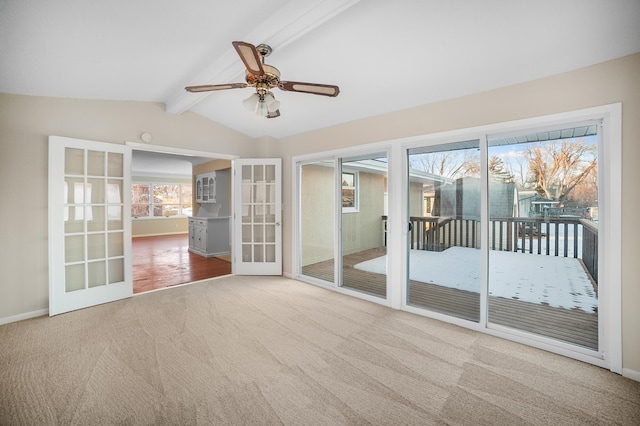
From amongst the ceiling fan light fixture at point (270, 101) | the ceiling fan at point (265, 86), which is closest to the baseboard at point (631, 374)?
the ceiling fan at point (265, 86)

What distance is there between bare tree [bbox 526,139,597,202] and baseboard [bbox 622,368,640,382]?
→ 135 cm

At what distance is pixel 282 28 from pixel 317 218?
3.45m

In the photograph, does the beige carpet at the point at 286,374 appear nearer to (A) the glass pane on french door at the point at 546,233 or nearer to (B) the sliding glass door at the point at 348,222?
(A) the glass pane on french door at the point at 546,233

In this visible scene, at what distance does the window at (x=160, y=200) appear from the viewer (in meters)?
10.3

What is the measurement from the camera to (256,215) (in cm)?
479

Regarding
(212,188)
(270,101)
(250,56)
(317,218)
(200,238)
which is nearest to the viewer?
(250,56)

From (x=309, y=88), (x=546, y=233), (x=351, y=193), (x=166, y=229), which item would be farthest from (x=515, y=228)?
(x=166, y=229)

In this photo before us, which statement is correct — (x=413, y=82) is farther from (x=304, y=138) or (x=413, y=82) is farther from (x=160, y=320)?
(x=160, y=320)

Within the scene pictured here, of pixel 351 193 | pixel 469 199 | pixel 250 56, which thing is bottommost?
pixel 469 199

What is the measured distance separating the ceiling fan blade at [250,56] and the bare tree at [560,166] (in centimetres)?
252

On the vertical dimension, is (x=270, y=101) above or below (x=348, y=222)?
above

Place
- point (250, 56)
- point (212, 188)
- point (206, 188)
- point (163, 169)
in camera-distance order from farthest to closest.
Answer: point (163, 169) < point (206, 188) < point (212, 188) < point (250, 56)

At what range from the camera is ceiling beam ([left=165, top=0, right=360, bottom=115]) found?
187cm

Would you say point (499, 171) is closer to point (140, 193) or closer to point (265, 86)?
Result: point (265, 86)
